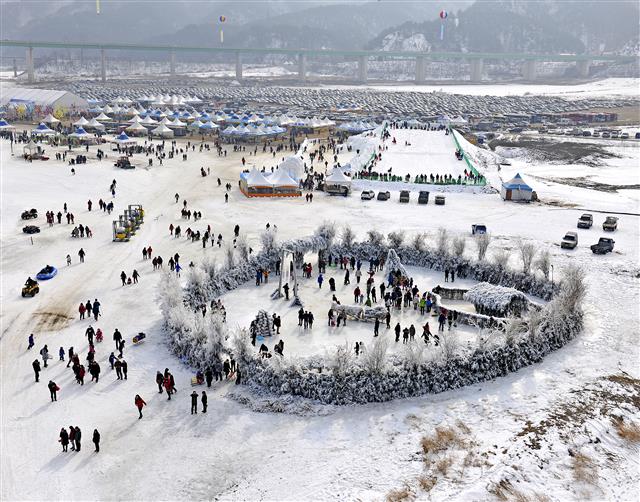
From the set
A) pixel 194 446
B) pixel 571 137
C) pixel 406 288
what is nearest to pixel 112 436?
pixel 194 446

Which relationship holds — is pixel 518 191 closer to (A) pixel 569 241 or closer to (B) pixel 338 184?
(A) pixel 569 241

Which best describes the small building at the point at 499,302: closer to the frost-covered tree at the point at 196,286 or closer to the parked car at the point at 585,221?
the frost-covered tree at the point at 196,286

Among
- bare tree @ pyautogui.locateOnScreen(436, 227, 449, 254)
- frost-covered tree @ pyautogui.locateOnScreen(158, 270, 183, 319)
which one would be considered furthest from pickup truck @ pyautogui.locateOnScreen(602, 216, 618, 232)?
frost-covered tree @ pyautogui.locateOnScreen(158, 270, 183, 319)

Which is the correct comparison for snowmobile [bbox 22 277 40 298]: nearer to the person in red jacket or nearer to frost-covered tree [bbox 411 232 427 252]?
the person in red jacket

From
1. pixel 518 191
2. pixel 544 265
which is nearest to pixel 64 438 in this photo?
pixel 544 265

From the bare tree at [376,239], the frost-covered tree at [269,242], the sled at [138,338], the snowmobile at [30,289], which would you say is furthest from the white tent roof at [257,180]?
the sled at [138,338]
